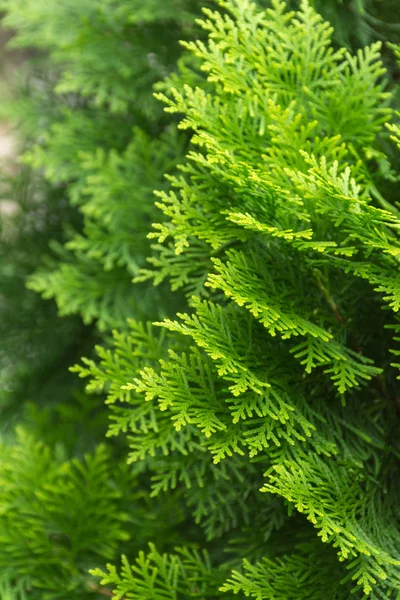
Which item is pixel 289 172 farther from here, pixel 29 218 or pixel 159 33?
pixel 29 218

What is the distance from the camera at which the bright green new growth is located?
0.67 m

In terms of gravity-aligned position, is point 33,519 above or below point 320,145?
below

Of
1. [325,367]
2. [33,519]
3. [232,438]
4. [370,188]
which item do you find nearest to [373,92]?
[370,188]

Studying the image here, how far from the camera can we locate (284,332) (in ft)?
2.27

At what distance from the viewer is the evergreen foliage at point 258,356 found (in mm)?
684

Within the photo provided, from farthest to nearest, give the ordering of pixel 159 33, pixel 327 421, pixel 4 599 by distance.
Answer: pixel 159 33 → pixel 4 599 → pixel 327 421

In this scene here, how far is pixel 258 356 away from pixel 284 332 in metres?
0.06

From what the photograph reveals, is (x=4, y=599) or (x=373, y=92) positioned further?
(x=4, y=599)

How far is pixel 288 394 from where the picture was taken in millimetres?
737

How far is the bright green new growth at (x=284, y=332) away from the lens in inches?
26.5

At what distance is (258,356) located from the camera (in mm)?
738

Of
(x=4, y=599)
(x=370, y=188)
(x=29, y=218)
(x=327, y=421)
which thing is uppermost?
(x=370, y=188)

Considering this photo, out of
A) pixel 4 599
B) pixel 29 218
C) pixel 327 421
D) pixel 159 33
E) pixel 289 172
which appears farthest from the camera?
pixel 29 218

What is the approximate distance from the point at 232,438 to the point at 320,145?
1.09ft
